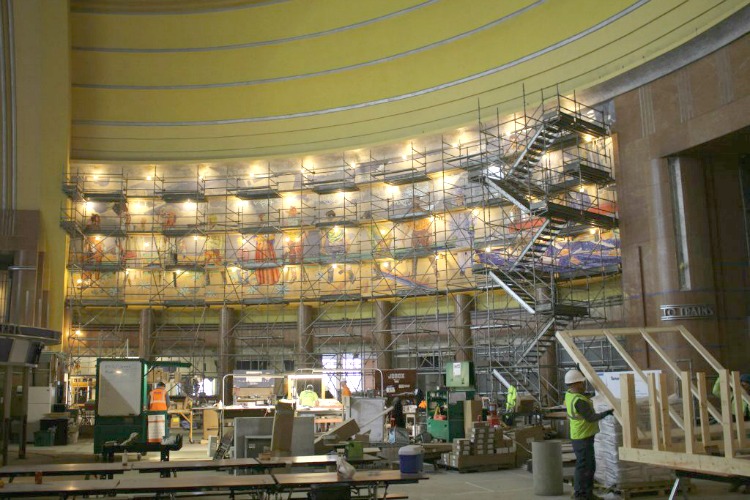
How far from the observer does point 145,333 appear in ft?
118

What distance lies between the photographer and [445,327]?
1299 inches

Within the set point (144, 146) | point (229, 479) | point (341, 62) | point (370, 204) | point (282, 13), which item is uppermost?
point (282, 13)

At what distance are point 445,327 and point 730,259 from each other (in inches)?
526

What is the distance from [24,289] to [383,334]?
15.6m

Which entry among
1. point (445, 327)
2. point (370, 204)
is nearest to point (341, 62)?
point (370, 204)

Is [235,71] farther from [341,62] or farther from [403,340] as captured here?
[403,340]

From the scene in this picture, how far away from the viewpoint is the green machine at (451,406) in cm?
1972

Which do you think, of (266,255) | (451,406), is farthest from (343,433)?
(266,255)

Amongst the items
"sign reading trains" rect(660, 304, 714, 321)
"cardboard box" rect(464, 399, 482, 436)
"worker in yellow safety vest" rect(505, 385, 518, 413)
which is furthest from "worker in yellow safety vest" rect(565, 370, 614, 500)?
"sign reading trains" rect(660, 304, 714, 321)

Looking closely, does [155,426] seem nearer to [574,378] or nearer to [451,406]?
[451,406]

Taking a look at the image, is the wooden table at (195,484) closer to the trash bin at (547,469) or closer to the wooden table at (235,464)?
the wooden table at (235,464)

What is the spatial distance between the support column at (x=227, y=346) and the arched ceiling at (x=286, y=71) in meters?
7.75

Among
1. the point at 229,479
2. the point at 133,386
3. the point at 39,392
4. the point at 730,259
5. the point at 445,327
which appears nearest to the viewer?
the point at 229,479

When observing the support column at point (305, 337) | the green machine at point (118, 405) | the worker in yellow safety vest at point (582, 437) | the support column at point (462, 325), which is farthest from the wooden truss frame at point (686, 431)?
the support column at point (305, 337)
